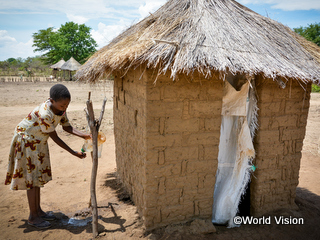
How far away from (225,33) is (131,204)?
9.96 ft

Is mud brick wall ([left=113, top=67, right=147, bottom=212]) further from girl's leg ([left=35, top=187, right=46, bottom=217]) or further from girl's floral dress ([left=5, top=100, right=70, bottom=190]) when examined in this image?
girl's leg ([left=35, top=187, right=46, bottom=217])

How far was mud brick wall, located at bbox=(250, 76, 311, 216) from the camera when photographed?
342 centimetres

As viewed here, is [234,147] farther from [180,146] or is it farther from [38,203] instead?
[38,203]

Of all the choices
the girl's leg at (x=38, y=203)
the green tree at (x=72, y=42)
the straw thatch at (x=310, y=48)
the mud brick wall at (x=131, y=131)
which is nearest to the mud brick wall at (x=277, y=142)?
the straw thatch at (x=310, y=48)

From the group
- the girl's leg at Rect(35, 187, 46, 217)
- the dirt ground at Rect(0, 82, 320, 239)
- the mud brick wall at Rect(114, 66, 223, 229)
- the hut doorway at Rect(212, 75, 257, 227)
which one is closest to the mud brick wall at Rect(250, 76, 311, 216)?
the hut doorway at Rect(212, 75, 257, 227)

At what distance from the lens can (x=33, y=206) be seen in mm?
3346

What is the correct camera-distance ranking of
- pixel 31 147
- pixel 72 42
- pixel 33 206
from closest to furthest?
pixel 31 147 → pixel 33 206 → pixel 72 42

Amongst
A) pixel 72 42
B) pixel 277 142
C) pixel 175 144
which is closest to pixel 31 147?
pixel 175 144

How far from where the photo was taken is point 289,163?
12.2 feet

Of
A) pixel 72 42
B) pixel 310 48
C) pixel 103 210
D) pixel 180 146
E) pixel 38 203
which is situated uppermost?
pixel 72 42

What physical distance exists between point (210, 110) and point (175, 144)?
26.4 inches

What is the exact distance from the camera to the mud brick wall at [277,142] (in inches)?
135

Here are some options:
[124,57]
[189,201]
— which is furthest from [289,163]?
[124,57]

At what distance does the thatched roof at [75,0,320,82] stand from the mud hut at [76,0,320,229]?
15 mm
